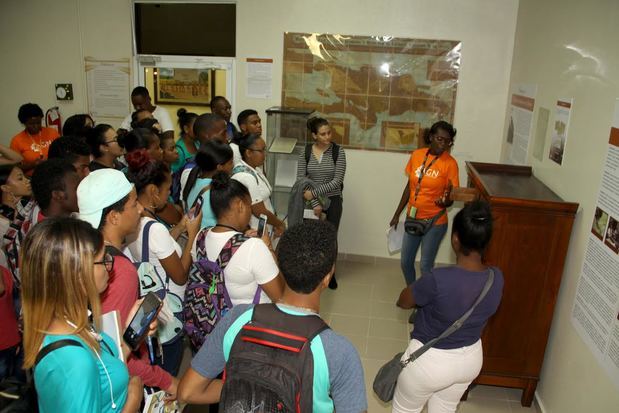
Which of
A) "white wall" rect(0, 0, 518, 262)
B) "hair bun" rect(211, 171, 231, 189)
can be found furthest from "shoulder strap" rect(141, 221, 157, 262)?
"white wall" rect(0, 0, 518, 262)

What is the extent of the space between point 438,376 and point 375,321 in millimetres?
2088

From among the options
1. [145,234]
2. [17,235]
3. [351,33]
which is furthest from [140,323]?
[351,33]

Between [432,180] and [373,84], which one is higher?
[373,84]

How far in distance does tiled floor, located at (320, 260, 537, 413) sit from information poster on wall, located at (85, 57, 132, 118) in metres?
3.11

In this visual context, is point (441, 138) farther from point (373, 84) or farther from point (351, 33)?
point (351, 33)

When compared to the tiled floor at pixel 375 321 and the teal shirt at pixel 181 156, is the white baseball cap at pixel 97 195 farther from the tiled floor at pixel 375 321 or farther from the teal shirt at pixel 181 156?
the teal shirt at pixel 181 156

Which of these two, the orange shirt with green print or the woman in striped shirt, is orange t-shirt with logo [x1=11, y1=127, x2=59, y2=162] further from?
the woman in striped shirt

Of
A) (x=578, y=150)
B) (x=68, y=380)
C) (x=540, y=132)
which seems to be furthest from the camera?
(x=540, y=132)

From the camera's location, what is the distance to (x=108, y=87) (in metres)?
5.66

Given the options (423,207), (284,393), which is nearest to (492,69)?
(423,207)

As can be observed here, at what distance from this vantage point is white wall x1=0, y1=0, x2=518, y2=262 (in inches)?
194

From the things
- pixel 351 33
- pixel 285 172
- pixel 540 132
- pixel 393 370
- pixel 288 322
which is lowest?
pixel 393 370

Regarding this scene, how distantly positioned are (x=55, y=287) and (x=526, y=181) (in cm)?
315

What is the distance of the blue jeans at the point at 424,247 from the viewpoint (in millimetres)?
4281
